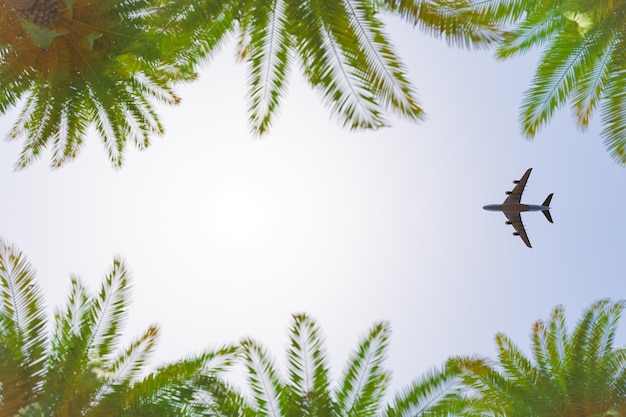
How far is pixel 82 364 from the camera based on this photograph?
6.63m

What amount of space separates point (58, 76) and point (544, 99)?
622 centimetres

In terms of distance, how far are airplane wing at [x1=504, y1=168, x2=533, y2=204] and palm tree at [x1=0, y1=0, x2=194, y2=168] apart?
8.44m

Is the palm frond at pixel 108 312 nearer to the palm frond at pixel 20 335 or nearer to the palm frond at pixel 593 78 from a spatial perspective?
the palm frond at pixel 20 335

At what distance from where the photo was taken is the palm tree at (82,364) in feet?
20.5

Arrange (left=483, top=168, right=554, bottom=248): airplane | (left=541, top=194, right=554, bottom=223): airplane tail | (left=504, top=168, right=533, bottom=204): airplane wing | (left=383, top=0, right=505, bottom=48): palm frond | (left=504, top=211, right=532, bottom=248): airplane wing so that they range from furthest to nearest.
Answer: (left=504, top=211, right=532, bottom=248): airplane wing → (left=541, top=194, right=554, bottom=223): airplane tail → (left=483, top=168, right=554, bottom=248): airplane → (left=504, top=168, right=533, bottom=204): airplane wing → (left=383, top=0, right=505, bottom=48): palm frond

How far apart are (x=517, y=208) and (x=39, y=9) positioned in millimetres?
11623

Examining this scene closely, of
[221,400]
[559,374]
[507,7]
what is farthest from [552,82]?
[221,400]

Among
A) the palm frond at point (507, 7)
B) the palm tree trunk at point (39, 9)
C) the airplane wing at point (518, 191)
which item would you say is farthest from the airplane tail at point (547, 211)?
the palm tree trunk at point (39, 9)

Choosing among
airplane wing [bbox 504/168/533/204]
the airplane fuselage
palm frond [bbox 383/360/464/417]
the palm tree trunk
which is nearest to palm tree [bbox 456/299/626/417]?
palm frond [bbox 383/360/464/417]

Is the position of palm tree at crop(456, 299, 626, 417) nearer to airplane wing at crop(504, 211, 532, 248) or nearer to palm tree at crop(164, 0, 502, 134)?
palm tree at crop(164, 0, 502, 134)

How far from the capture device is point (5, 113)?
771 cm

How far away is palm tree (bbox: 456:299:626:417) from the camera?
766 centimetres

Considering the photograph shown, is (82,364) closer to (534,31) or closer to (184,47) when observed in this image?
(184,47)

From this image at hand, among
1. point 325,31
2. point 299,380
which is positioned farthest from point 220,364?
point 325,31
